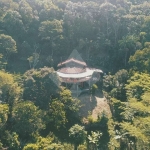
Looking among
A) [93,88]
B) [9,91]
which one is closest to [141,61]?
[93,88]

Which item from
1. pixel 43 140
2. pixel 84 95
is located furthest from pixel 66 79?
pixel 43 140

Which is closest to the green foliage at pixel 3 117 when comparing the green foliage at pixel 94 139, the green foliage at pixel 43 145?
the green foliage at pixel 43 145

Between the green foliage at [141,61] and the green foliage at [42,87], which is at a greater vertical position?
the green foliage at [141,61]

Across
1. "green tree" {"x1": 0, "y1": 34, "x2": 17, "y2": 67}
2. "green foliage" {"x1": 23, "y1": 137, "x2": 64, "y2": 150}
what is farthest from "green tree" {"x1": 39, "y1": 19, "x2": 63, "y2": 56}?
"green foliage" {"x1": 23, "y1": 137, "x2": 64, "y2": 150}

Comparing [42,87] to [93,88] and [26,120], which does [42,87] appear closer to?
[26,120]

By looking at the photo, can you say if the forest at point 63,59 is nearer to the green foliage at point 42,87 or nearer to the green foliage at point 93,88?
the green foliage at point 42,87

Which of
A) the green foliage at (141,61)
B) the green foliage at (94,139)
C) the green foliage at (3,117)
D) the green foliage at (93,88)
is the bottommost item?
the green foliage at (94,139)
